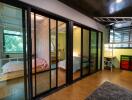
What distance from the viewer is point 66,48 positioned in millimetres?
4027

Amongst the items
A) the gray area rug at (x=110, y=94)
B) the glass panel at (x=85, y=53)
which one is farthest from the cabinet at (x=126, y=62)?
the gray area rug at (x=110, y=94)

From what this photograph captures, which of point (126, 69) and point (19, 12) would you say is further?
point (126, 69)

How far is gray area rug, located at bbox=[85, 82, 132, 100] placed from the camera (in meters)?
3.12

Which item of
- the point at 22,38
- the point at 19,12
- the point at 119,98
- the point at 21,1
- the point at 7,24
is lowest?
the point at 119,98

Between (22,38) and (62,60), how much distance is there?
5.82 ft

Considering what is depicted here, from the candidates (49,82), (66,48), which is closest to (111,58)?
(66,48)

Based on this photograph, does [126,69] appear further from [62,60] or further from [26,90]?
[26,90]

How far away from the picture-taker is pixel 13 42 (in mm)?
2621

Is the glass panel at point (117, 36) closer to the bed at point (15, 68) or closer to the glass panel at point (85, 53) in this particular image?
the glass panel at point (85, 53)

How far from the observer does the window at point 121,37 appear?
6883 millimetres

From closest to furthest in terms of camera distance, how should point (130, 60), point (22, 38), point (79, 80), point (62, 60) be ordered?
point (22, 38), point (62, 60), point (79, 80), point (130, 60)

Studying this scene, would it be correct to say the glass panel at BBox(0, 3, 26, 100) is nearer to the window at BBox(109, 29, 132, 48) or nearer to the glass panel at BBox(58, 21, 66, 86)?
the glass panel at BBox(58, 21, 66, 86)

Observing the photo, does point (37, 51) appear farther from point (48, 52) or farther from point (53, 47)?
point (53, 47)

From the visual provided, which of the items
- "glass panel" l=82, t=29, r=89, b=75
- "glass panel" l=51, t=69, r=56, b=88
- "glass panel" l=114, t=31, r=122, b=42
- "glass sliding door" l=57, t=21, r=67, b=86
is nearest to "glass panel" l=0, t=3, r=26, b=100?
"glass panel" l=51, t=69, r=56, b=88
